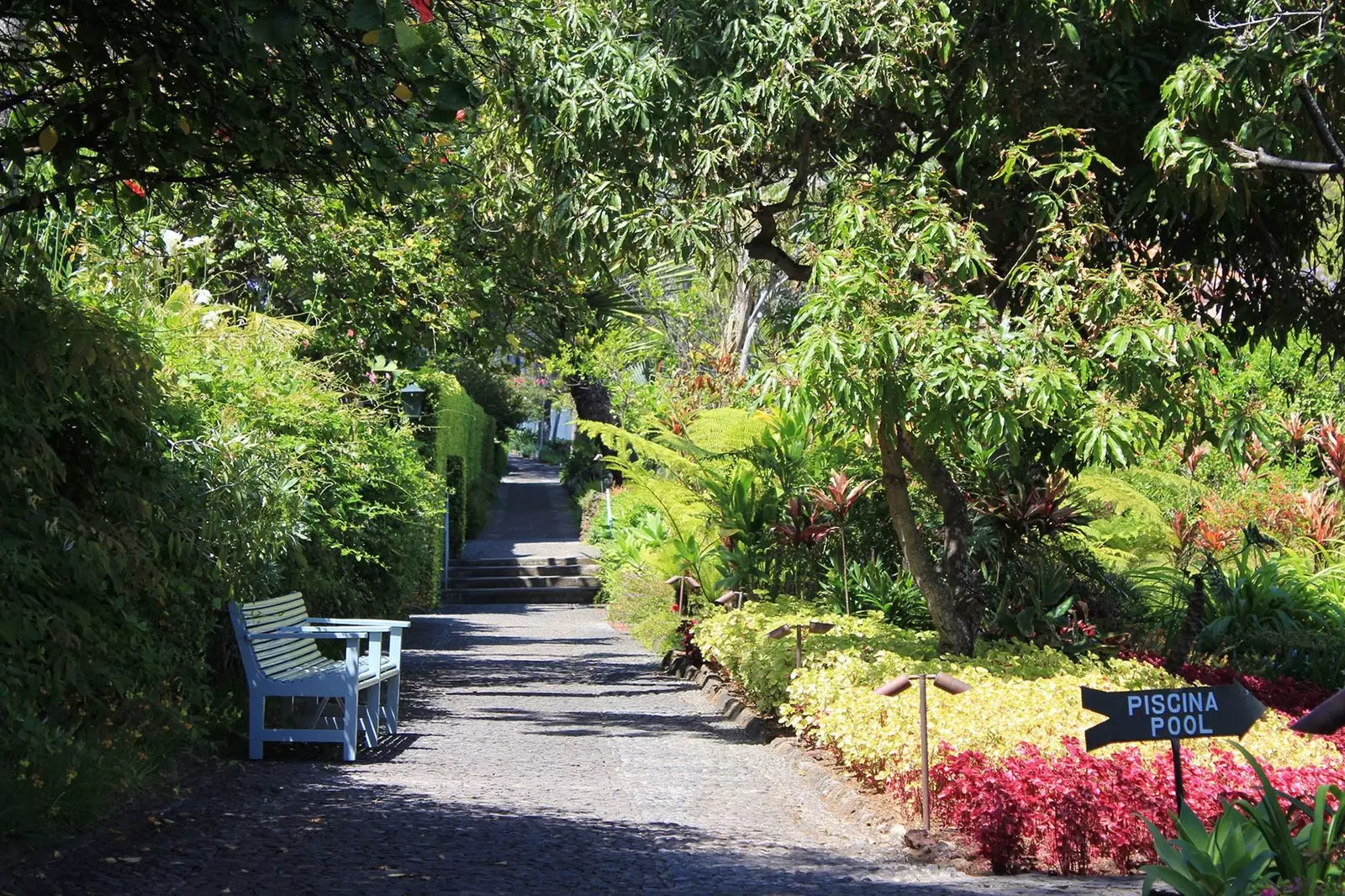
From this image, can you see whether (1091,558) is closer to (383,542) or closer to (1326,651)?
(1326,651)

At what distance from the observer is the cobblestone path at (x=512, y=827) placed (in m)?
5.09

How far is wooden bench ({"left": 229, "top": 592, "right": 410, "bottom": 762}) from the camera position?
7.58 m

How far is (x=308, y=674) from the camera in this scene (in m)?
7.78

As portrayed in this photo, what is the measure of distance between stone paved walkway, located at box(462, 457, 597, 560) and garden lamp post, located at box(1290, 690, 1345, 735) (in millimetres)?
20710

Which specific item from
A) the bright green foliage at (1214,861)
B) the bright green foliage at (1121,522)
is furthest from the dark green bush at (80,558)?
the bright green foliage at (1121,522)

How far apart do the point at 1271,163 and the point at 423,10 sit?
15.4 feet

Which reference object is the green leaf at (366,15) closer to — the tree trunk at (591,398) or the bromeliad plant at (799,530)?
the bromeliad plant at (799,530)

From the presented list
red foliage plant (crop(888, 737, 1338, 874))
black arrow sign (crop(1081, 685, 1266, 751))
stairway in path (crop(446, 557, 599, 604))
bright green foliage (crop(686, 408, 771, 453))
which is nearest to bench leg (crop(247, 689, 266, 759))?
red foliage plant (crop(888, 737, 1338, 874))

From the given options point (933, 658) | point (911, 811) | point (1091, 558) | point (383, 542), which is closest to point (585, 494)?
point (383, 542)

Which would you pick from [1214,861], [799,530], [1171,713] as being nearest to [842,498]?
[799,530]

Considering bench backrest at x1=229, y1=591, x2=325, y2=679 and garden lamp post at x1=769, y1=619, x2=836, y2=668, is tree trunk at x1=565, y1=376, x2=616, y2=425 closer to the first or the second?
garden lamp post at x1=769, y1=619, x2=836, y2=668

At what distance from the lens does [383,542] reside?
1259cm

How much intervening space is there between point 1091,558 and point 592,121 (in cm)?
570

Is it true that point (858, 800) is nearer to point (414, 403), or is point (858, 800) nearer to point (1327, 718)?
point (1327, 718)
